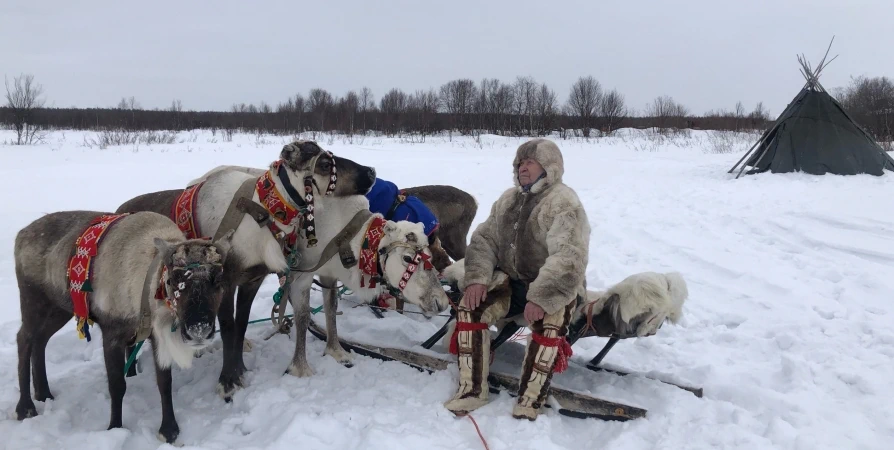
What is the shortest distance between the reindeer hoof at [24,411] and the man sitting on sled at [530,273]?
8.86 ft

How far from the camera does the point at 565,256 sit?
334 cm

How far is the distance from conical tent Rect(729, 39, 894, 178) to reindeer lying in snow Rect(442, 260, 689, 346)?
11856mm

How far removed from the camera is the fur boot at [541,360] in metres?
3.36

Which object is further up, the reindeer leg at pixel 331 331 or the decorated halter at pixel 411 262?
the decorated halter at pixel 411 262

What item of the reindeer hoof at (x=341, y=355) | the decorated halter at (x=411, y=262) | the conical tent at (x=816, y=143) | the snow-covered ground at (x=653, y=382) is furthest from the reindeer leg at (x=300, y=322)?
the conical tent at (x=816, y=143)

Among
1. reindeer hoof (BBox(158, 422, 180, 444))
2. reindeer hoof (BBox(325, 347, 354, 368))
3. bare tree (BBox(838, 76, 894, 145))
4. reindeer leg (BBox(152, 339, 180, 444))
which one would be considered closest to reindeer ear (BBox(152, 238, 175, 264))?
reindeer leg (BBox(152, 339, 180, 444))

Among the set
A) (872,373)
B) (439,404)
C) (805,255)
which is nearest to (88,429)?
(439,404)

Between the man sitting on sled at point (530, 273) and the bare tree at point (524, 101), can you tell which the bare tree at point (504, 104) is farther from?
the man sitting on sled at point (530, 273)

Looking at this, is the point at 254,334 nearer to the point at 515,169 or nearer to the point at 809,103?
the point at 515,169

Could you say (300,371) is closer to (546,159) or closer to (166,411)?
(166,411)

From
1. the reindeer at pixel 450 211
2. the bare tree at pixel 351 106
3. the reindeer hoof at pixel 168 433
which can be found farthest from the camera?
the bare tree at pixel 351 106

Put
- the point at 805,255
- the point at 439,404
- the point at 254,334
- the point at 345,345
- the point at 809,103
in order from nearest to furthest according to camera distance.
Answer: the point at 439,404, the point at 345,345, the point at 254,334, the point at 805,255, the point at 809,103

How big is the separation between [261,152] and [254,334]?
1594 centimetres

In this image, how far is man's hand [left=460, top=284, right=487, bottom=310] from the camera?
3.68 metres
